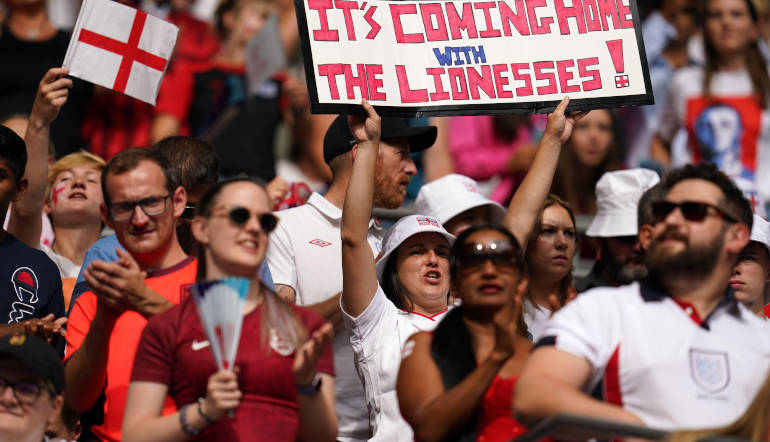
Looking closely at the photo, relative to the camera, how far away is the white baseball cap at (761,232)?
6.60m

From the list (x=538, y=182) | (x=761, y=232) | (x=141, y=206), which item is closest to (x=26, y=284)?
(x=141, y=206)

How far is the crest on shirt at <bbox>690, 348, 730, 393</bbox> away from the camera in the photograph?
4.64 m

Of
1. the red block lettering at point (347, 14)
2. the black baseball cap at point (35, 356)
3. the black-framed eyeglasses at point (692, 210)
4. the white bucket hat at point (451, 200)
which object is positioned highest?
the red block lettering at point (347, 14)

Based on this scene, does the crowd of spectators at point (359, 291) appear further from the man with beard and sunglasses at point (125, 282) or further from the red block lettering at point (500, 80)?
the red block lettering at point (500, 80)

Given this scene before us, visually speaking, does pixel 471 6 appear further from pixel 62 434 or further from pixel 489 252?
pixel 62 434

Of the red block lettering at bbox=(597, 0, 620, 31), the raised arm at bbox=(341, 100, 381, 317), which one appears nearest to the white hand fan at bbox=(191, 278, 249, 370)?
the raised arm at bbox=(341, 100, 381, 317)

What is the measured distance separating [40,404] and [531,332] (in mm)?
2478

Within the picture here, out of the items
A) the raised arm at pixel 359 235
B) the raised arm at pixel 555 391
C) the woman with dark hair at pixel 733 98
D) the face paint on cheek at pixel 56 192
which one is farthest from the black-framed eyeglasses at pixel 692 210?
the woman with dark hair at pixel 733 98

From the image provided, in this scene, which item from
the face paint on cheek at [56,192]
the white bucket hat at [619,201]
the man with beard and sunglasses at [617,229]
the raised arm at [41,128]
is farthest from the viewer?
the white bucket hat at [619,201]

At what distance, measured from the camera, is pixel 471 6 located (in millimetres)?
6492

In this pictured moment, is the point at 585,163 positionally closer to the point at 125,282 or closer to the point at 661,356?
the point at 661,356

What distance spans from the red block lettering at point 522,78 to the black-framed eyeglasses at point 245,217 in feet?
6.56

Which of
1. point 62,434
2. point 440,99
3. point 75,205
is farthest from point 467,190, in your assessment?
point 62,434

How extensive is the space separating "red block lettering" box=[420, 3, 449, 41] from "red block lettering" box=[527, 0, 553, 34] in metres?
0.42
